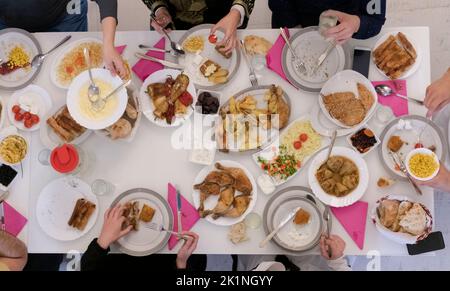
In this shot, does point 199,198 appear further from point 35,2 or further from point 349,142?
point 35,2

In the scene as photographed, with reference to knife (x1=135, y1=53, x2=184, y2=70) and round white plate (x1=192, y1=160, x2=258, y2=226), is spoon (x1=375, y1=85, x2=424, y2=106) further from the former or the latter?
knife (x1=135, y1=53, x2=184, y2=70)

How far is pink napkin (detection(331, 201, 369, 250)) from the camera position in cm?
168

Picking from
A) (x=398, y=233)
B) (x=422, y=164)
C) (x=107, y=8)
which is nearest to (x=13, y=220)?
(x=107, y=8)

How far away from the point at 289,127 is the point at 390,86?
46 cm

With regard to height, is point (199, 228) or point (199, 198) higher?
point (199, 198)

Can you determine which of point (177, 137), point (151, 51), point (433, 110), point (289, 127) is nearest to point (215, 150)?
point (177, 137)

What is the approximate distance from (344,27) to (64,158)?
1.25 meters

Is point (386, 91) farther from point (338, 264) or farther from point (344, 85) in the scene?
point (338, 264)

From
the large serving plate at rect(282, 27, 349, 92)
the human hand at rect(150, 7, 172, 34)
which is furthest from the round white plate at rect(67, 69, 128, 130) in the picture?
the large serving plate at rect(282, 27, 349, 92)

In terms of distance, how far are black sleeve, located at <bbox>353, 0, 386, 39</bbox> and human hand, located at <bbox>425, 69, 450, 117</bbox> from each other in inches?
13.1

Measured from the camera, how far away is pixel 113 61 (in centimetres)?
171

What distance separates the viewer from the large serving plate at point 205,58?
1.81 metres

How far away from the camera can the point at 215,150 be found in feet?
5.81
